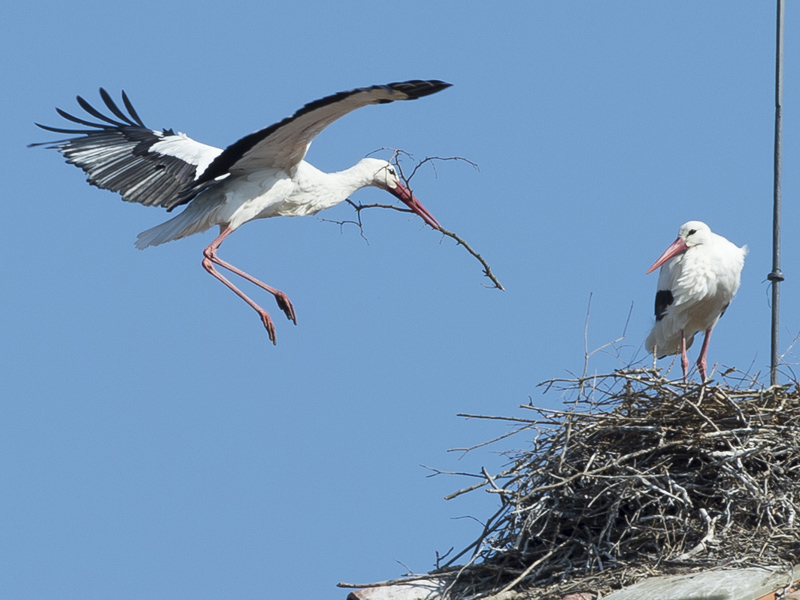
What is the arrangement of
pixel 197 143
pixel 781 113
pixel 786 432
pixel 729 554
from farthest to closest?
pixel 197 143 → pixel 781 113 → pixel 786 432 → pixel 729 554

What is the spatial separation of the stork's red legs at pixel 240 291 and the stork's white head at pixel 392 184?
1278mm

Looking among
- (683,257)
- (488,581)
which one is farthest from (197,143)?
(488,581)

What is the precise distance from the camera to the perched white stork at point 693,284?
9016 millimetres

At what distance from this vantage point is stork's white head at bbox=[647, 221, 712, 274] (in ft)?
30.1

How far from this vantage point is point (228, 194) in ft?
27.8

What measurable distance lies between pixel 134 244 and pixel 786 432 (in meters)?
4.35

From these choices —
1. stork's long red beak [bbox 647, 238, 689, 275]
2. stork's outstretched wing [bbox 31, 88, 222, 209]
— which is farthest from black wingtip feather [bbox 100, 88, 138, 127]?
stork's long red beak [bbox 647, 238, 689, 275]

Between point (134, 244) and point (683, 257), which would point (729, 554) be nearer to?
point (683, 257)

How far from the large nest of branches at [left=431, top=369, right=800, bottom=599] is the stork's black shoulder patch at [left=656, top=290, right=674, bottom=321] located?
2688 millimetres

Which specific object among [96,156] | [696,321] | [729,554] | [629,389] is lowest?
[729,554]

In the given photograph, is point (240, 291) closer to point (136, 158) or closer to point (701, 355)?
point (136, 158)

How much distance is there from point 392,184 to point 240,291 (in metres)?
1.71

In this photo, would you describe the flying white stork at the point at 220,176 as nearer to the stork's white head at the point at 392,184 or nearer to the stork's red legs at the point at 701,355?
the stork's white head at the point at 392,184

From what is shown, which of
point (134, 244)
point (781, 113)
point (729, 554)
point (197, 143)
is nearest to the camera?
point (729, 554)
